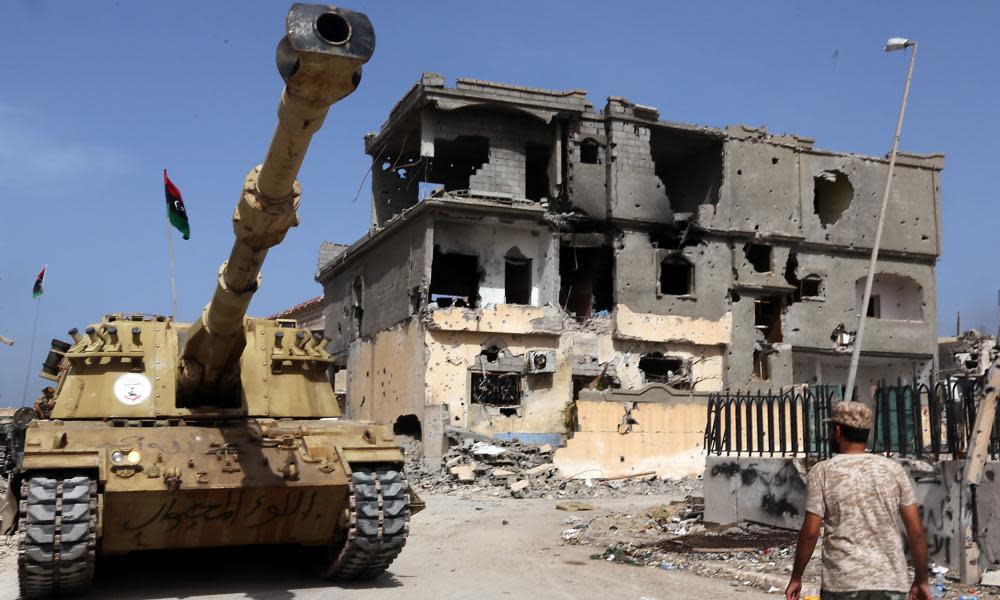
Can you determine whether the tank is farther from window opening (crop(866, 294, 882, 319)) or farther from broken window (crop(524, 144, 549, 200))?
window opening (crop(866, 294, 882, 319))

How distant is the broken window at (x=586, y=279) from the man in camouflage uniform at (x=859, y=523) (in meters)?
23.6

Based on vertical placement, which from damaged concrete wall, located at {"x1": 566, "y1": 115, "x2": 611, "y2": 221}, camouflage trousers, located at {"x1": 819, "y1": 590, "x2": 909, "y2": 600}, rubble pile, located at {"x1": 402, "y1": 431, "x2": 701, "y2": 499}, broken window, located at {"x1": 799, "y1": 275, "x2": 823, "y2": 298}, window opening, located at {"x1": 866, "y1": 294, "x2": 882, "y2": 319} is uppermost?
damaged concrete wall, located at {"x1": 566, "y1": 115, "x2": 611, "y2": 221}

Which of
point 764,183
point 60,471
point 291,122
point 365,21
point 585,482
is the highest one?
point 764,183

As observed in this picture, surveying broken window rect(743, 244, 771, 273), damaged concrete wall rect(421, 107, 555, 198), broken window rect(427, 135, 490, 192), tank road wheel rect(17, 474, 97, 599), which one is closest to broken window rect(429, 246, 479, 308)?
broken window rect(427, 135, 490, 192)

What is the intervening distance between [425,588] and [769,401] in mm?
4597

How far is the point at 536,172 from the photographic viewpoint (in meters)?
30.6

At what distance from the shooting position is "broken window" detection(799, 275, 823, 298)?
30.4m

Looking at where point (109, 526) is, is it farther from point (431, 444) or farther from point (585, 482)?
point (431, 444)

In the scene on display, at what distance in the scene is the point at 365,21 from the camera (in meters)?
5.06

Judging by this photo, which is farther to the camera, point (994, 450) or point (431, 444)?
point (431, 444)

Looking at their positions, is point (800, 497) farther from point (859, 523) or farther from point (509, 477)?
point (509, 477)

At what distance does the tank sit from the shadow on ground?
299 millimetres

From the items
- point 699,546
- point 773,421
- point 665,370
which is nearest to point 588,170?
point 665,370

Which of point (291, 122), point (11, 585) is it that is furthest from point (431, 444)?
point (291, 122)
